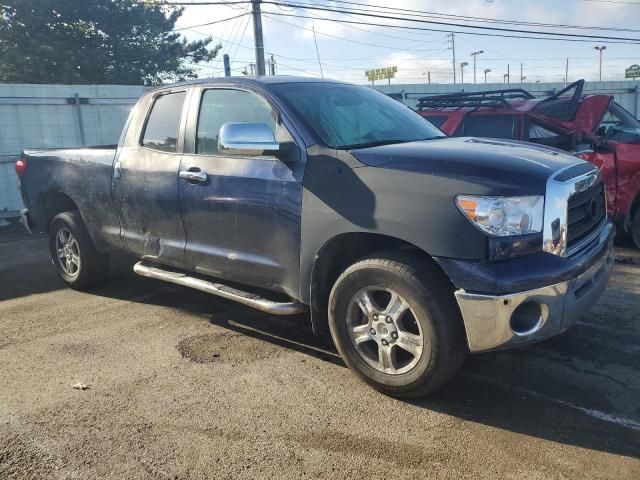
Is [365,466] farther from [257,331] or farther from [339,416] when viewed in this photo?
[257,331]

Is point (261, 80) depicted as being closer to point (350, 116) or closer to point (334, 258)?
point (350, 116)

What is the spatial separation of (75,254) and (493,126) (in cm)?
524

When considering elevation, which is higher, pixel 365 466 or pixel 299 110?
pixel 299 110

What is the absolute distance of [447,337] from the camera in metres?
3.11

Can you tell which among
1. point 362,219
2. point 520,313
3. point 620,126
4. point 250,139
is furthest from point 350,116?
point 620,126

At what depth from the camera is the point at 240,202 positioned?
3.98m

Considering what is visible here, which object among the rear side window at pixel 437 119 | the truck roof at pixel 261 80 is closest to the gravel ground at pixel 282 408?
the truck roof at pixel 261 80

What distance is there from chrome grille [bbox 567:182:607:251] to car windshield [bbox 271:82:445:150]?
46.7 inches

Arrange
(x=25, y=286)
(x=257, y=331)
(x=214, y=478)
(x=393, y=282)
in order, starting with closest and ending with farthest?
(x=214, y=478) < (x=393, y=282) < (x=257, y=331) < (x=25, y=286)

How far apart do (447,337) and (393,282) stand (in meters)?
0.41

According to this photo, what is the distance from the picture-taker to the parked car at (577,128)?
6.61m

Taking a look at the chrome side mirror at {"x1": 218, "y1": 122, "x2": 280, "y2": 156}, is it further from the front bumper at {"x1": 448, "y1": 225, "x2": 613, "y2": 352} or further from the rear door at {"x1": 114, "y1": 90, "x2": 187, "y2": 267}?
the front bumper at {"x1": 448, "y1": 225, "x2": 613, "y2": 352}

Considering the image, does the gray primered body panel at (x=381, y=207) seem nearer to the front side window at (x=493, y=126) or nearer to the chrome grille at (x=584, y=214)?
the chrome grille at (x=584, y=214)

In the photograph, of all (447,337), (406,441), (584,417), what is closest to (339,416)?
(406,441)
